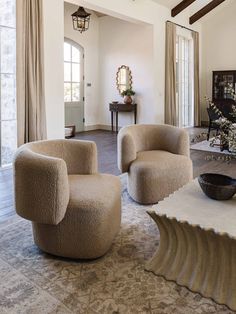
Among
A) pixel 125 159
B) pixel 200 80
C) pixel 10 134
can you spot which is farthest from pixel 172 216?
pixel 200 80

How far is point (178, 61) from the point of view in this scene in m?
8.97

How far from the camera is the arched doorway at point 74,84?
8.41 metres

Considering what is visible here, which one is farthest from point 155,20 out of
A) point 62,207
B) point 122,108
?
point 62,207

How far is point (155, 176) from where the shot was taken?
320 centimetres

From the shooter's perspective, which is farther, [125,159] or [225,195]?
[125,159]

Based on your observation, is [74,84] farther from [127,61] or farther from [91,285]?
[91,285]

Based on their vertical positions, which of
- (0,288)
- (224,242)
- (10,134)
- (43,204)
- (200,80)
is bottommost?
(0,288)

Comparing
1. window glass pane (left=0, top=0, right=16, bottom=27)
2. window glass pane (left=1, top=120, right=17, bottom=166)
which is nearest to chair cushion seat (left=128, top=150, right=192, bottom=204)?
window glass pane (left=1, top=120, right=17, bottom=166)

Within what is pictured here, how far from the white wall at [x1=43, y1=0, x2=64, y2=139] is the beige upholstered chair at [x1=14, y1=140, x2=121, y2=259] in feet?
9.33

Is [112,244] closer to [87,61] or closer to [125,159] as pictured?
[125,159]

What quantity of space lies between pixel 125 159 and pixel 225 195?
1.46 meters

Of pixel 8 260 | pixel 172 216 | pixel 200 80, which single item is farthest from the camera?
pixel 200 80

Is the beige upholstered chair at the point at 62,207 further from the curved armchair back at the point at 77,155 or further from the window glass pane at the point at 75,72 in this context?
the window glass pane at the point at 75,72

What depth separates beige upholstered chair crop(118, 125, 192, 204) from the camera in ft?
10.5
